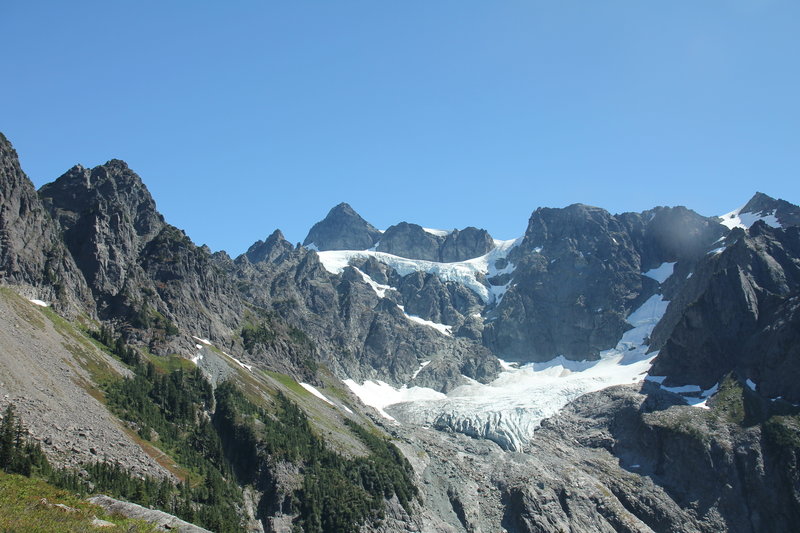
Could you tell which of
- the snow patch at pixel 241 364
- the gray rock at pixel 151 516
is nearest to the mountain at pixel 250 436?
the snow patch at pixel 241 364

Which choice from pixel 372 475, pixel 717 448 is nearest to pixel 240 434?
pixel 372 475

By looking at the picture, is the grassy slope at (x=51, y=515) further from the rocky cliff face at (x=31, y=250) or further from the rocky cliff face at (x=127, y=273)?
the rocky cliff face at (x=127, y=273)

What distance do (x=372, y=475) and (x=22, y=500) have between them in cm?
10047

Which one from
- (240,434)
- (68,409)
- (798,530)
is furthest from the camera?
(798,530)

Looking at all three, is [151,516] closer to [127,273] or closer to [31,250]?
[31,250]

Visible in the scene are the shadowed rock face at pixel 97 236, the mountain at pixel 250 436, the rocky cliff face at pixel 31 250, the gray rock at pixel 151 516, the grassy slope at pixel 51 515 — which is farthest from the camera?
the shadowed rock face at pixel 97 236

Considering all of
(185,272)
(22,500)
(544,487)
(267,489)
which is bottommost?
(22,500)

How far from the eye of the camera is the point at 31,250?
140m

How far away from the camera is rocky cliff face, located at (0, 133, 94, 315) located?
134m

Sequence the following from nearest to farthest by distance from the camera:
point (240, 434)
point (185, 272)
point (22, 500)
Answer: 1. point (22, 500)
2. point (240, 434)
3. point (185, 272)

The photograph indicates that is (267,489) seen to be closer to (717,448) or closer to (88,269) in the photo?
(88,269)

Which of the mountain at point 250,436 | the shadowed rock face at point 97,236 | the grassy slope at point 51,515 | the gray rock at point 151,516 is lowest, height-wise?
the grassy slope at point 51,515

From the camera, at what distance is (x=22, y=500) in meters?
51.9

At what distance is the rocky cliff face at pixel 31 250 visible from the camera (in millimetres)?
134125
